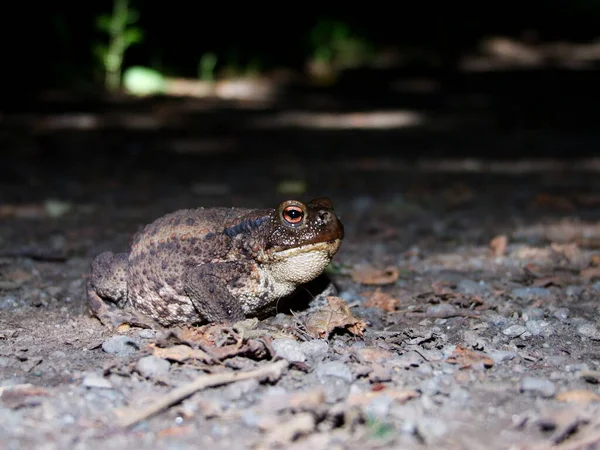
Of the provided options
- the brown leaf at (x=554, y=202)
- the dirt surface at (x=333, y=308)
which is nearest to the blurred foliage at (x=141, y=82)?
the dirt surface at (x=333, y=308)

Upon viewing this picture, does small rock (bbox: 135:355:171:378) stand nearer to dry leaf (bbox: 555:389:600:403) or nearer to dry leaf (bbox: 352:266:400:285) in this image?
dry leaf (bbox: 555:389:600:403)

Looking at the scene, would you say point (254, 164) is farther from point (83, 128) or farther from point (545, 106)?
point (545, 106)

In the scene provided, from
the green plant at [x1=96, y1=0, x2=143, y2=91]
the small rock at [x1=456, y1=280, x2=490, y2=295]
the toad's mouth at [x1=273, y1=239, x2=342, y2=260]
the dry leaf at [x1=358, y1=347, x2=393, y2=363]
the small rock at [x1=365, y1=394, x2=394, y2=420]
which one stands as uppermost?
the green plant at [x1=96, y1=0, x2=143, y2=91]

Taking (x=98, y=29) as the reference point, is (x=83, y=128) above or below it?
below

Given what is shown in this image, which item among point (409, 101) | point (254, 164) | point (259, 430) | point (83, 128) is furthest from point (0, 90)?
point (259, 430)

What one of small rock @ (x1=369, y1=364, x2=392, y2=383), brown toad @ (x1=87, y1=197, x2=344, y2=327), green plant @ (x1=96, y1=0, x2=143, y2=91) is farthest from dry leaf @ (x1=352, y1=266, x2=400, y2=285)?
green plant @ (x1=96, y1=0, x2=143, y2=91)

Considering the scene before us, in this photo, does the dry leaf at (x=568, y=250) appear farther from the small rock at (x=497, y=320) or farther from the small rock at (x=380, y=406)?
the small rock at (x=380, y=406)

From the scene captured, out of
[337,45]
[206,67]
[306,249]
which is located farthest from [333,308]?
[337,45]
